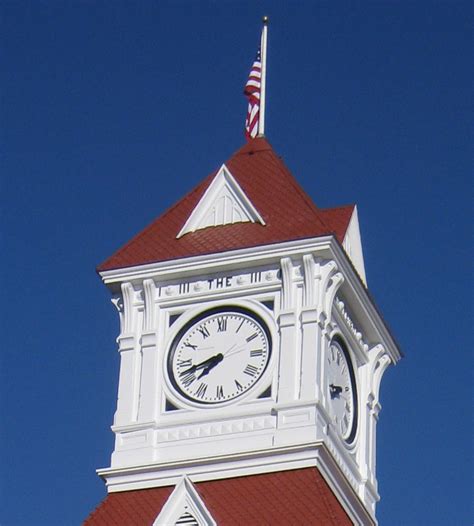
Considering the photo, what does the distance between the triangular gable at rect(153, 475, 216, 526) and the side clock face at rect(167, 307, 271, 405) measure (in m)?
2.13

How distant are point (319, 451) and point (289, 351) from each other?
89.3 inches

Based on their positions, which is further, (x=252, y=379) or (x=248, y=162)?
(x=248, y=162)

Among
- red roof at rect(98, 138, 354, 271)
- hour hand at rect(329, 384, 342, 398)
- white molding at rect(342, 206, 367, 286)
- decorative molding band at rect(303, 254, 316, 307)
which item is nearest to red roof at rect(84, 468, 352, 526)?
hour hand at rect(329, 384, 342, 398)

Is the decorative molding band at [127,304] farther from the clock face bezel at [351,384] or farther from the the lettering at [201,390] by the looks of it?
the clock face bezel at [351,384]

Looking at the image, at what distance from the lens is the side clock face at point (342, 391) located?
5088 cm

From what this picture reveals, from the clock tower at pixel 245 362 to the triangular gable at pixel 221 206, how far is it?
28mm

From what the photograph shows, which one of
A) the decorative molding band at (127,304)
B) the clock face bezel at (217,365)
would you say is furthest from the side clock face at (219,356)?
the decorative molding band at (127,304)

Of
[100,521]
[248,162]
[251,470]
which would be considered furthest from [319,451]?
[248,162]

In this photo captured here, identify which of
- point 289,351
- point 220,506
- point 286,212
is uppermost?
point 286,212

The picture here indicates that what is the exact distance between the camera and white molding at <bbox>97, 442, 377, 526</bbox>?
160ft

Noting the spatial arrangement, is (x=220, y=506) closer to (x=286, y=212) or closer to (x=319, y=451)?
(x=319, y=451)

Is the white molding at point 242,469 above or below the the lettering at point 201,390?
below

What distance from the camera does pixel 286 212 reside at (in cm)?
5181

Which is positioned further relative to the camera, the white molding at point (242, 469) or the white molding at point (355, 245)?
the white molding at point (355, 245)
